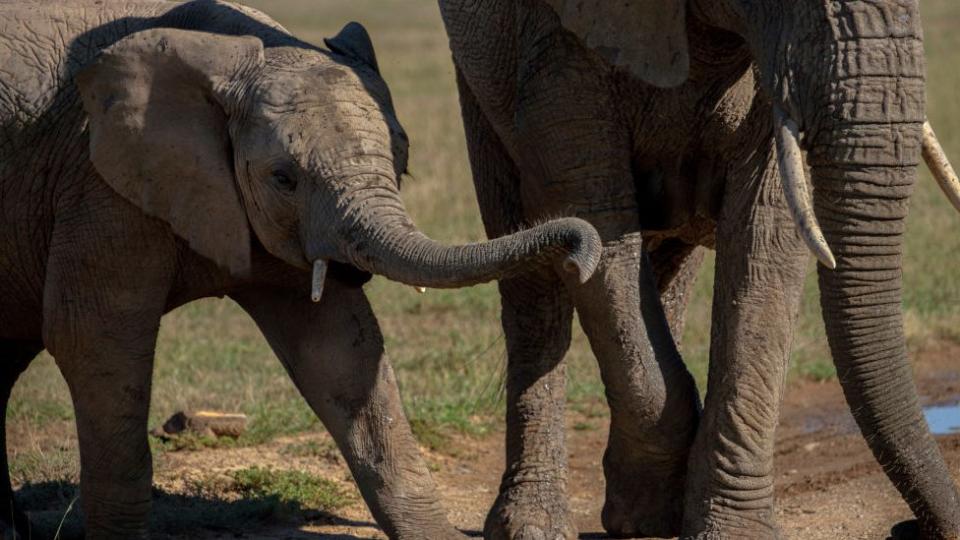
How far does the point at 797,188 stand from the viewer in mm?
5117

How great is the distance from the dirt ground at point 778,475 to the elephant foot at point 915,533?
462mm

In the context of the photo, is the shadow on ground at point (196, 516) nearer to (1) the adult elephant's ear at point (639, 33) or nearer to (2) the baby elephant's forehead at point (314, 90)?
(2) the baby elephant's forehead at point (314, 90)

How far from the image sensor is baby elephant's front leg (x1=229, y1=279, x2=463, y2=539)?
580 centimetres

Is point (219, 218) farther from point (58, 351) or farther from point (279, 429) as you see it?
point (279, 429)

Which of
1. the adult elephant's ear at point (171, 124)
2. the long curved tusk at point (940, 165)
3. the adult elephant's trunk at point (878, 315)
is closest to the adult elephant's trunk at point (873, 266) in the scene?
the adult elephant's trunk at point (878, 315)

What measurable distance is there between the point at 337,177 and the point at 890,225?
5.04ft

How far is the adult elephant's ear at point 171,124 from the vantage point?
575 cm

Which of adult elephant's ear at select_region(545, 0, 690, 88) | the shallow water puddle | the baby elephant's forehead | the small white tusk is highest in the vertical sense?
adult elephant's ear at select_region(545, 0, 690, 88)

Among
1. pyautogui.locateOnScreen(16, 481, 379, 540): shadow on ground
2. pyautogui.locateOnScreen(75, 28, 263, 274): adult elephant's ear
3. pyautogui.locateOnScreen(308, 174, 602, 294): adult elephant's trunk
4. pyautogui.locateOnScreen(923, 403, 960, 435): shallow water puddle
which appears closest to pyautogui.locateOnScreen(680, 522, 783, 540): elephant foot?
pyautogui.locateOnScreen(308, 174, 602, 294): adult elephant's trunk

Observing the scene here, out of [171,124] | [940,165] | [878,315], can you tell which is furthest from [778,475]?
[171,124]

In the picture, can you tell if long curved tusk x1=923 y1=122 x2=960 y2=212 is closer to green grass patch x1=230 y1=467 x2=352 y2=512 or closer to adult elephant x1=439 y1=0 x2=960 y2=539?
adult elephant x1=439 y1=0 x2=960 y2=539

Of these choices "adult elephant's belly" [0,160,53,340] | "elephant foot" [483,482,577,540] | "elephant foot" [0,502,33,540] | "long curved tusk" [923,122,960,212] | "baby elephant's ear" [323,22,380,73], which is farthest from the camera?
"elephant foot" [483,482,577,540]

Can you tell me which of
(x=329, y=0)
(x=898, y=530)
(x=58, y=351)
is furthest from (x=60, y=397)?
(x=329, y=0)

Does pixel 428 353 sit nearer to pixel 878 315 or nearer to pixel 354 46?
pixel 354 46
